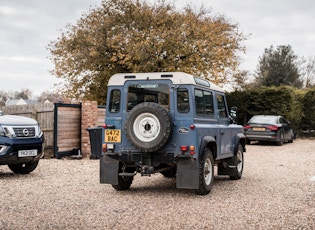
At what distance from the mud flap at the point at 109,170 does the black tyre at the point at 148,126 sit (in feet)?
2.32

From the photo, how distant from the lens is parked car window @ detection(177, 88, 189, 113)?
770 cm

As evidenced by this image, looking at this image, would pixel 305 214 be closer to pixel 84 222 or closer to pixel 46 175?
pixel 84 222

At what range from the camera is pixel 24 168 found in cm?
1087

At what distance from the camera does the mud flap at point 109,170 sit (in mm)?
8086

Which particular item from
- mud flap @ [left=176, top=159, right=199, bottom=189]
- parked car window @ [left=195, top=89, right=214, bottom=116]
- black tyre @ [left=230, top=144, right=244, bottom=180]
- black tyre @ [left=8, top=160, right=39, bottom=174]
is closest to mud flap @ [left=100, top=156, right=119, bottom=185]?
mud flap @ [left=176, top=159, right=199, bottom=189]

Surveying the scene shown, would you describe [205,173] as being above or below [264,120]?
below

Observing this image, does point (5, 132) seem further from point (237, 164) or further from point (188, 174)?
point (237, 164)

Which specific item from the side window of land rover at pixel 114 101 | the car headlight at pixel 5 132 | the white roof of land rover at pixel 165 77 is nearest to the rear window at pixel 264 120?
the white roof of land rover at pixel 165 77

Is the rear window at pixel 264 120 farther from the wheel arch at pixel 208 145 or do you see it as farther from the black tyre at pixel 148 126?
the black tyre at pixel 148 126

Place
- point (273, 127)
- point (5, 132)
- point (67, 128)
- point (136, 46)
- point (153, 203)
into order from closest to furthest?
point (153, 203) → point (5, 132) → point (67, 128) → point (273, 127) → point (136, 46)

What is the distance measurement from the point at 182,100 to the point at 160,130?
718 millimetres

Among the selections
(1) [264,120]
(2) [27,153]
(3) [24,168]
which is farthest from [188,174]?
(1) [264,120]

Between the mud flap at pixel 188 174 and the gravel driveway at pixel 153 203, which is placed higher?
the mud flap at pixel 188 174

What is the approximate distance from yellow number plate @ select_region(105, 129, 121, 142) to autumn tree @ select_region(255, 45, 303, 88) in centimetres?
4401
